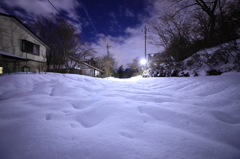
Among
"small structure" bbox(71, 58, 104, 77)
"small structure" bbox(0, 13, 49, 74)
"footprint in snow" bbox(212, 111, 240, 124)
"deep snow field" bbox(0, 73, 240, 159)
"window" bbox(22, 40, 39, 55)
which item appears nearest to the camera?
"deep snow field" bbox(0, 73, 240, 159)

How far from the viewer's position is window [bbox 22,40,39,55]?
8.57 meters

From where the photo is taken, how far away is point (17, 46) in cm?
799

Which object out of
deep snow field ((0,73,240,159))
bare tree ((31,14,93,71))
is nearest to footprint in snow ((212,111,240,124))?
deep snow field ((0,73,240,159))

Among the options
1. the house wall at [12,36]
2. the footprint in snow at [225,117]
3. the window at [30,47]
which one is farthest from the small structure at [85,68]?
the footprint in snow at [225,117]

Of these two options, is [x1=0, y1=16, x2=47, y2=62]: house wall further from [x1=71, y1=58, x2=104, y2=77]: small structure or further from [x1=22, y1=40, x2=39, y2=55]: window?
[x1=71, y1=58, x2=104, y2=77]: small structure

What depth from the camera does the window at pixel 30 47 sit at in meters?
8.57

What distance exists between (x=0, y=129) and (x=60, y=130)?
1.61 feet

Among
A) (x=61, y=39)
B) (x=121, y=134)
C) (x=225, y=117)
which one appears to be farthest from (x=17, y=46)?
(x=225, y=117)

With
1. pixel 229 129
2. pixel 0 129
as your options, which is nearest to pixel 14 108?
pixel 0 129

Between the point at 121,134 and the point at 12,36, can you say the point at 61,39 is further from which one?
the point at 121,134

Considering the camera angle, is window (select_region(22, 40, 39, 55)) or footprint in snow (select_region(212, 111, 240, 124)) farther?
window (select_region(22, 40, 39, 55))

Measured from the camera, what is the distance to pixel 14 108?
1.05 meters

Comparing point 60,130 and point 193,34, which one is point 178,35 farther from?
point 60,130

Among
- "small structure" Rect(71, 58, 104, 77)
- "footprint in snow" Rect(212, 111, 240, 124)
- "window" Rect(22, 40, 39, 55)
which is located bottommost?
"footprint in snow" Rect(212, 111, 240, 124)
